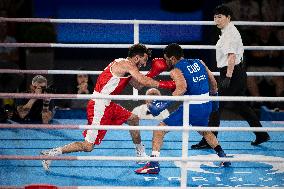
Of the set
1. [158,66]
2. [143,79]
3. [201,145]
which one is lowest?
[201,145]

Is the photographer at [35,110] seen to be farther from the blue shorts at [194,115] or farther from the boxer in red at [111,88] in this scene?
the blue shorts at [194,115]

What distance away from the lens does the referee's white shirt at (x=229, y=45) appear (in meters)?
5.86

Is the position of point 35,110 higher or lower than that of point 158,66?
lower

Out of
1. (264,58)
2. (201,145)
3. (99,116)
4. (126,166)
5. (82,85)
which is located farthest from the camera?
(264,58)

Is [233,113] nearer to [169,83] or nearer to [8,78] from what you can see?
[8,78]

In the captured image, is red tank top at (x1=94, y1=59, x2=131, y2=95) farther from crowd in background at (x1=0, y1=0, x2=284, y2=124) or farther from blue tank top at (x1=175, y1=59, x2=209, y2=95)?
crowd in background at (x1=0, y1=0, x2=284, y2=124)

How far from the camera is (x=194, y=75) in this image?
542 centimetres

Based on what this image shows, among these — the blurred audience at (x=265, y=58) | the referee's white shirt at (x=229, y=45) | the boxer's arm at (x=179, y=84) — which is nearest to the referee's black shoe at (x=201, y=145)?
the referee's white shirt at (x=229, y=45)

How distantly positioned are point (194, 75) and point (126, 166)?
1014 millimetres

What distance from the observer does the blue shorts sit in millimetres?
5457

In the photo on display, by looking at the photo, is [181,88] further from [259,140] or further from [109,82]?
[259,140]

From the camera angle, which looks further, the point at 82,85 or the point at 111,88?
the point at 82,85

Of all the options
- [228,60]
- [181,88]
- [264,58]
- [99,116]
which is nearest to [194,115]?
[181,88]

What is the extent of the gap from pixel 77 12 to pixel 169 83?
5.52 m
